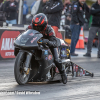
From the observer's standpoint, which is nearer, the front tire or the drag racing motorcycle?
the front tire

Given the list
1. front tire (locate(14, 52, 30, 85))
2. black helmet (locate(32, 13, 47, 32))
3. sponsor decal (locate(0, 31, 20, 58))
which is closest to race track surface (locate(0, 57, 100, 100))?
front tire (locate(14, 52, 30, 85))

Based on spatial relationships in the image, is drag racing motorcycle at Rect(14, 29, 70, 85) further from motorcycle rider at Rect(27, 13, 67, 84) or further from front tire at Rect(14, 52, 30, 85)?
motorcycle rider at Rect(27, 13, 67, 84)

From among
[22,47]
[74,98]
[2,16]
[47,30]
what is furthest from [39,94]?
[2,16]

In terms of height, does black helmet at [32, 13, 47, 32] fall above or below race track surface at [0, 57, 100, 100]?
above

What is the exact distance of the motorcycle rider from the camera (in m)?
6.30

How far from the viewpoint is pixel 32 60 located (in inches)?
250

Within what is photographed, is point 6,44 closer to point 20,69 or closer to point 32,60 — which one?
point 32,60

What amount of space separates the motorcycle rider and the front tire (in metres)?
0.59

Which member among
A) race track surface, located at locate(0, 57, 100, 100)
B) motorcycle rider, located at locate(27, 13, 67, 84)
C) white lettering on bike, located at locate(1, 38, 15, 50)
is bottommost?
race track surface, located at locate(0, 57, 100, 100)

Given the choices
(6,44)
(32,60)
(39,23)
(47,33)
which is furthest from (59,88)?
(6,44)

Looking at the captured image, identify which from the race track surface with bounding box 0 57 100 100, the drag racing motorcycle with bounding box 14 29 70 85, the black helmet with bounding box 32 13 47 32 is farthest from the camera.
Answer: the black helmet with bounding box 32 13 47 32

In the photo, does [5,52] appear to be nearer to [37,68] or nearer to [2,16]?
[2,16]

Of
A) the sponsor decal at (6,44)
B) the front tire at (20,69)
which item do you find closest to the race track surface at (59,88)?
the front tire at (20,69)

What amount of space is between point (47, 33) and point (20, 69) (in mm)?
998
